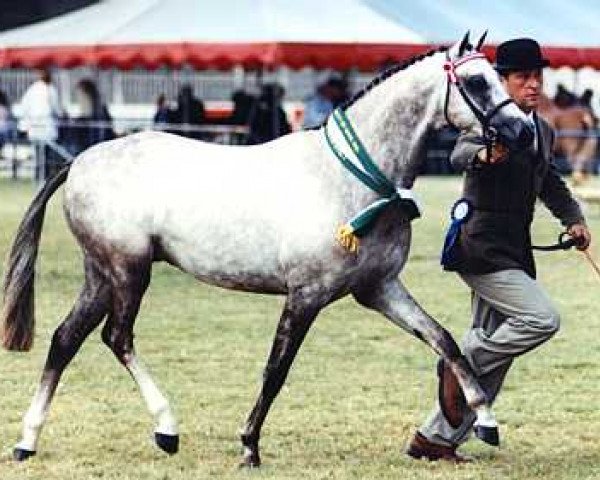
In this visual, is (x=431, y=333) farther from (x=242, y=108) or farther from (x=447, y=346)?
(x=242, y=108)

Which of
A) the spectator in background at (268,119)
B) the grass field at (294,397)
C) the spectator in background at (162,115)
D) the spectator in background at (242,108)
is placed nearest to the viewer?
the grass field at (294,397)

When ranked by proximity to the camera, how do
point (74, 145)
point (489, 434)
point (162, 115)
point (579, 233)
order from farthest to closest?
1. point (162, 115)
2. point (74, 145)
3. point (579, 233)
4. point (489, 434)

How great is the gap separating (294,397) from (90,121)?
20049mm

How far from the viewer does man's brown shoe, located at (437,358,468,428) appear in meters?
7.96

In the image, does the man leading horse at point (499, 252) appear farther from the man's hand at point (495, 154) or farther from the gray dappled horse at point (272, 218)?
the gray dappled horse at point (272, 218)

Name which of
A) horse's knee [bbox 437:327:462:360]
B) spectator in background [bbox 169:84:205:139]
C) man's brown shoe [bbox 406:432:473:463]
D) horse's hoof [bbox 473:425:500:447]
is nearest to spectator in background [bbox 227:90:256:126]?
spectator in background [bbox 169:84:205:139]

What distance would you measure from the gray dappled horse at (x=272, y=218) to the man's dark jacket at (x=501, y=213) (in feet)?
0.86

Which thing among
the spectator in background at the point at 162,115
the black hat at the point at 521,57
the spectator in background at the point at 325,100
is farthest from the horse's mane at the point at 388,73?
the spectator in background at the point at 162,115

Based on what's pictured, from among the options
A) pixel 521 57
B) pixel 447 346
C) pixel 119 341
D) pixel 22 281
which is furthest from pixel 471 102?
pixel 22 281

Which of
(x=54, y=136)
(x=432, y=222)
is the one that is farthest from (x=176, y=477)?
(x=54, y=136)

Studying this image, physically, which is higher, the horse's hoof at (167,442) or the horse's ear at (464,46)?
the horse's ear at (464,46)

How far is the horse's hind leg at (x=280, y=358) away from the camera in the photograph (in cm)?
777

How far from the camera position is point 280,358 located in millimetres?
7805

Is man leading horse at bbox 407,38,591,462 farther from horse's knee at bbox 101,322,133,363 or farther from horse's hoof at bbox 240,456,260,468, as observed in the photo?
horse's knee at bbox 101,322,133,363
